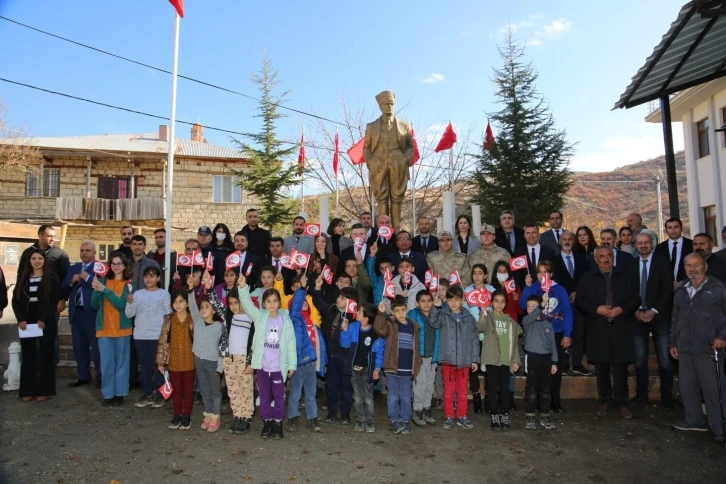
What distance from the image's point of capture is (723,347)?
5.36m

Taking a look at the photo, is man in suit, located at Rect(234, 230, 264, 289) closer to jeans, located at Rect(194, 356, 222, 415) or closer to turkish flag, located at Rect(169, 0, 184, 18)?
jeans, located at Rect(194, 356, 222, 415)

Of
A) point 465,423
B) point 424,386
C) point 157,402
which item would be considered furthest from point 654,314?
point 157,402

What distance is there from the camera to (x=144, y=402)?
6.44m

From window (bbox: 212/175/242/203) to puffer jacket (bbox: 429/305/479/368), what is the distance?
24799mm

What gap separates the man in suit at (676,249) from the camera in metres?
6.76

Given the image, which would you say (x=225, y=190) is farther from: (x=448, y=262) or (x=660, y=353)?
(x=660, y=353)

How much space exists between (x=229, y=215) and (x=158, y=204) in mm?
3817

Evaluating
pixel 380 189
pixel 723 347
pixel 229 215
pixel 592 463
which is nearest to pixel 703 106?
pixel 380 189

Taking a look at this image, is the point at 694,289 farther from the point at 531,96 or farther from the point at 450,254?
the point at 531,96

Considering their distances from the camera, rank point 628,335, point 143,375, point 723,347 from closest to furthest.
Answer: point 723,347
point 628,335
point 143,375

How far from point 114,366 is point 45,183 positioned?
26.1 meters

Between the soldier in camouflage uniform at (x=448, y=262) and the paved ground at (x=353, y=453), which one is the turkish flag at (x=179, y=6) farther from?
the paved ground at (x=353, y=453)

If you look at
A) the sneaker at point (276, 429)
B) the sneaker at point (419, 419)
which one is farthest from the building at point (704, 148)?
the sneaker at point (276, 429)

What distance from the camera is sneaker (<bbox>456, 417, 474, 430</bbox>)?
568 cm
